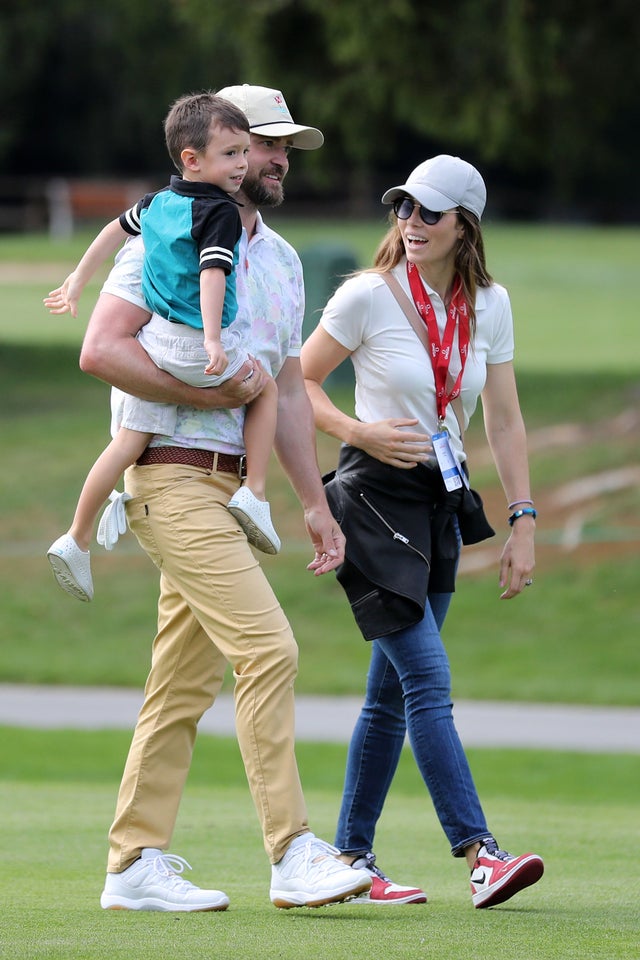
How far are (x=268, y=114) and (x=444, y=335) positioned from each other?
2.70 ft

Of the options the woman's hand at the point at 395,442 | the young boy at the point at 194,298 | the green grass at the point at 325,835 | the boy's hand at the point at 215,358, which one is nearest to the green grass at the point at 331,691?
the green grass at the point at 325,835

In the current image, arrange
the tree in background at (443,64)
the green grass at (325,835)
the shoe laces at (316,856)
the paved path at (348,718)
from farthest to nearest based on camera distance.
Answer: the tree in background at (443,64) → the paved path at (348,718) → the shoe laces at (316,856) → the green grass at (325,835)

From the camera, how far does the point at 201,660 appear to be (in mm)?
4773

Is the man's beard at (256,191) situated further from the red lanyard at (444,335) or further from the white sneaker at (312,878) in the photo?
the white sneaker at (312,878)

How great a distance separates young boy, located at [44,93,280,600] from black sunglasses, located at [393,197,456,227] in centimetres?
67

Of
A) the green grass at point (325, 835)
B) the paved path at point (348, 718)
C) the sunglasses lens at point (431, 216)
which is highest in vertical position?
the sunglasses lens at point (431, 216)

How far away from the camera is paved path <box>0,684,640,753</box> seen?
408 inches

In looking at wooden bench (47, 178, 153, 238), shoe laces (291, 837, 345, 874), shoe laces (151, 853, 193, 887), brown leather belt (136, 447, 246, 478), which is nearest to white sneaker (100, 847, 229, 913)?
shoe laces (151, 853, 193, 887)

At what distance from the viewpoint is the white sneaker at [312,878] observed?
173 inches

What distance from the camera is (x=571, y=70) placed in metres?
18.2

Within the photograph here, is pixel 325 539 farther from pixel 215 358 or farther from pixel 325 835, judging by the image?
pixel 325 835

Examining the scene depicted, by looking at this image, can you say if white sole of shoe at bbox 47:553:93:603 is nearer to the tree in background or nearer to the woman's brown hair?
the woman's brown hair

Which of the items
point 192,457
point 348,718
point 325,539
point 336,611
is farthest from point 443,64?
point 192,457

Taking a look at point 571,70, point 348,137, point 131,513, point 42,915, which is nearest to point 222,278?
point 131,513
